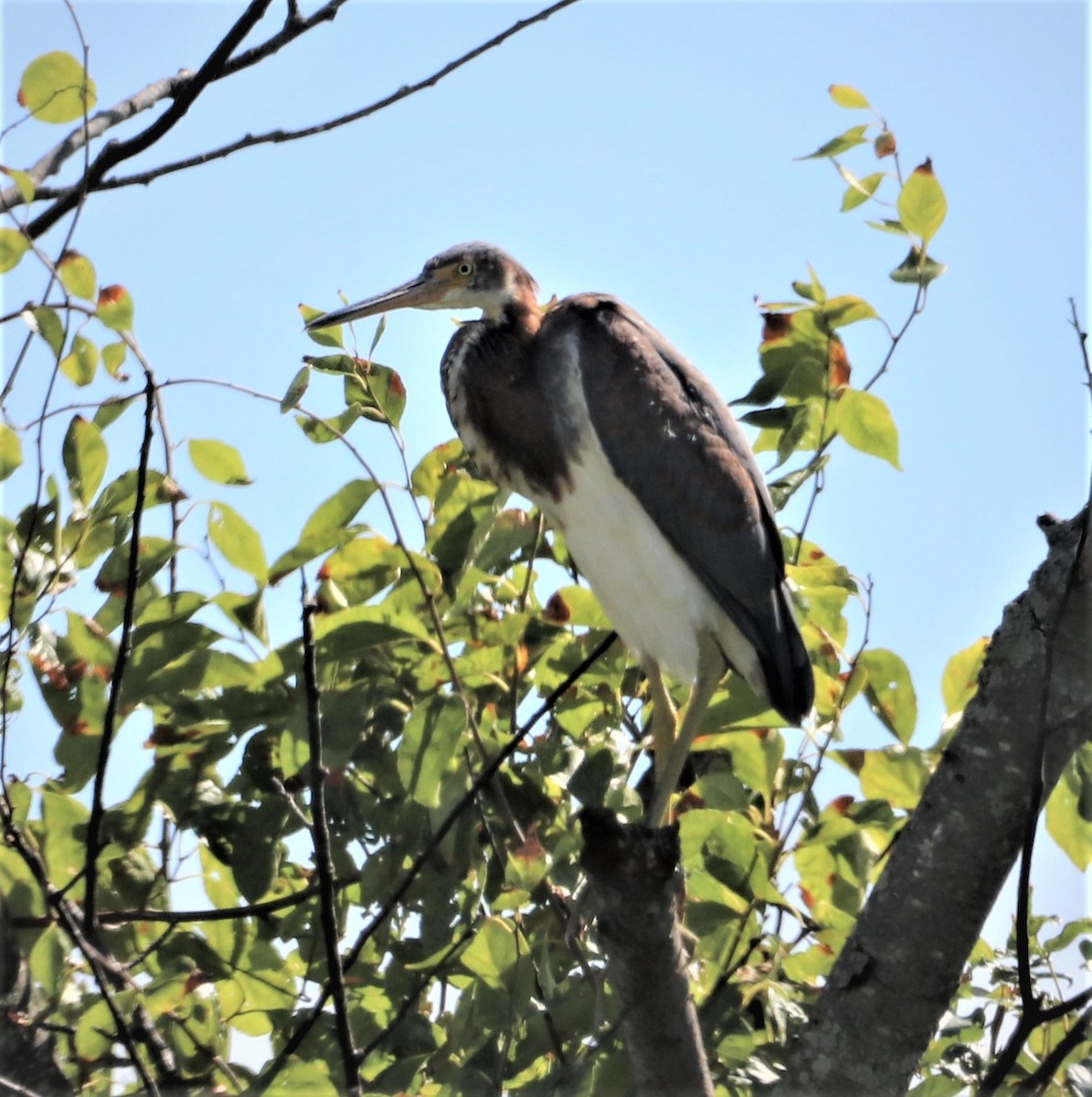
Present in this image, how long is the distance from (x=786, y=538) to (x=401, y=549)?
87cm

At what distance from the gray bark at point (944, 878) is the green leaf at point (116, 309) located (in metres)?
1.52

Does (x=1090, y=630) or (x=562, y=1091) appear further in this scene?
(x=1090, y=630)

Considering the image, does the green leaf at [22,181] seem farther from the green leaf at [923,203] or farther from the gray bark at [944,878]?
the gray bark at [944,878]

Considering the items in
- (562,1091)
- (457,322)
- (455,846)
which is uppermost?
(457,322)

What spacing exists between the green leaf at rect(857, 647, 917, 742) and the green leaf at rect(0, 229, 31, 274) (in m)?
1.57

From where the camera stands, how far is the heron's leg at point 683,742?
2.56m

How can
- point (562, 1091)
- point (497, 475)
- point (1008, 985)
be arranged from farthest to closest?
1. point (497, 475)
2. point (1008, 985)
3. point (562, 1091)

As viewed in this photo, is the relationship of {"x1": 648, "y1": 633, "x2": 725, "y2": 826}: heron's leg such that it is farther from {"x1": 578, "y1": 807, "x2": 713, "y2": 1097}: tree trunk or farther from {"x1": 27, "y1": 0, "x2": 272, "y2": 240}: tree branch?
{"x1": 27, "y1": 0, "x2": 272, "y2": 240}: tree branch

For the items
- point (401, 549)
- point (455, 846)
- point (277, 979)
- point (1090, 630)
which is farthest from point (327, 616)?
point (1090, 630)

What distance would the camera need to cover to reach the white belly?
9.59 ft

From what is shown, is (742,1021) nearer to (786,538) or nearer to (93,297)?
(786,538)

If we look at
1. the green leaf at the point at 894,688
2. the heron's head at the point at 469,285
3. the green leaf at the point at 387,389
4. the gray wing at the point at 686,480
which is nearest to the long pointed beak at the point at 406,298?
the heron's head at the point at 469,285

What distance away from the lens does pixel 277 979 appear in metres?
2.34

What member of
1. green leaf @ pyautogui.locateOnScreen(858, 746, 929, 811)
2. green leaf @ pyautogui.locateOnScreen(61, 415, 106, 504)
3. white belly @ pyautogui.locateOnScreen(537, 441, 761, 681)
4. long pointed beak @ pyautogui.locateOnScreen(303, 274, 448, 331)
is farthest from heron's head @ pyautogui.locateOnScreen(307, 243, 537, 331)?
green leaf @ pyautogui.locateOnScreen(858, 746, 929, 811)
